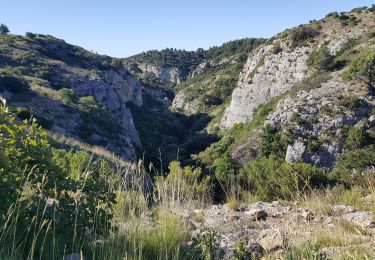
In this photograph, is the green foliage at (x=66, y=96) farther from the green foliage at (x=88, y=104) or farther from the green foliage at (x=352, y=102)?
the green foliage at (x=352, y=102)

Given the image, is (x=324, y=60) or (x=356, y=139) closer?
(x=356, y=139)

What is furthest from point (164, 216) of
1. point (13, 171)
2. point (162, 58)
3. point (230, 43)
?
point (162, 58)

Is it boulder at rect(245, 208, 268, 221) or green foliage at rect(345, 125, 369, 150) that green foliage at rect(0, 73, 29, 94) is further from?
boulder at rect(245, 208, 268, 221)

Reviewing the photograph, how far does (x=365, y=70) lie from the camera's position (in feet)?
137

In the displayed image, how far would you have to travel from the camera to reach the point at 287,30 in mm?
71438

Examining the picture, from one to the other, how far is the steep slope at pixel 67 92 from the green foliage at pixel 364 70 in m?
25.7

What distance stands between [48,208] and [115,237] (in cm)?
74

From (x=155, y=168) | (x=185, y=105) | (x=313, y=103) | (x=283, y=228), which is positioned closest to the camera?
(x=283, y=228)

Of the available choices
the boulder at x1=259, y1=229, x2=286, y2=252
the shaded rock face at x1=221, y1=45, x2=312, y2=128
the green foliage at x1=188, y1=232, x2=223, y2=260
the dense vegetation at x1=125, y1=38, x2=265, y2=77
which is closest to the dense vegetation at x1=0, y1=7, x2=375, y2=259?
the green foliage at x1=188, y1=232, x2=223, y2=260

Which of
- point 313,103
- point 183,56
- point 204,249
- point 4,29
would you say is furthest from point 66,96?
point 183,56

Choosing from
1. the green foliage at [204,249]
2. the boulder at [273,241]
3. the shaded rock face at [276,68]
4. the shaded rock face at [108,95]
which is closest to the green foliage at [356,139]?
the shaded rock face at [276,68]

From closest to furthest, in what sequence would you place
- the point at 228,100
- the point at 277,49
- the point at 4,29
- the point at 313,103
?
1. the point at 313,103
2. the point at 277,49
3. the point at 4,29
4. the point at 228,100

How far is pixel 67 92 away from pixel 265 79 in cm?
3394

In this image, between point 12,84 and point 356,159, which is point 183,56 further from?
point 356,159
